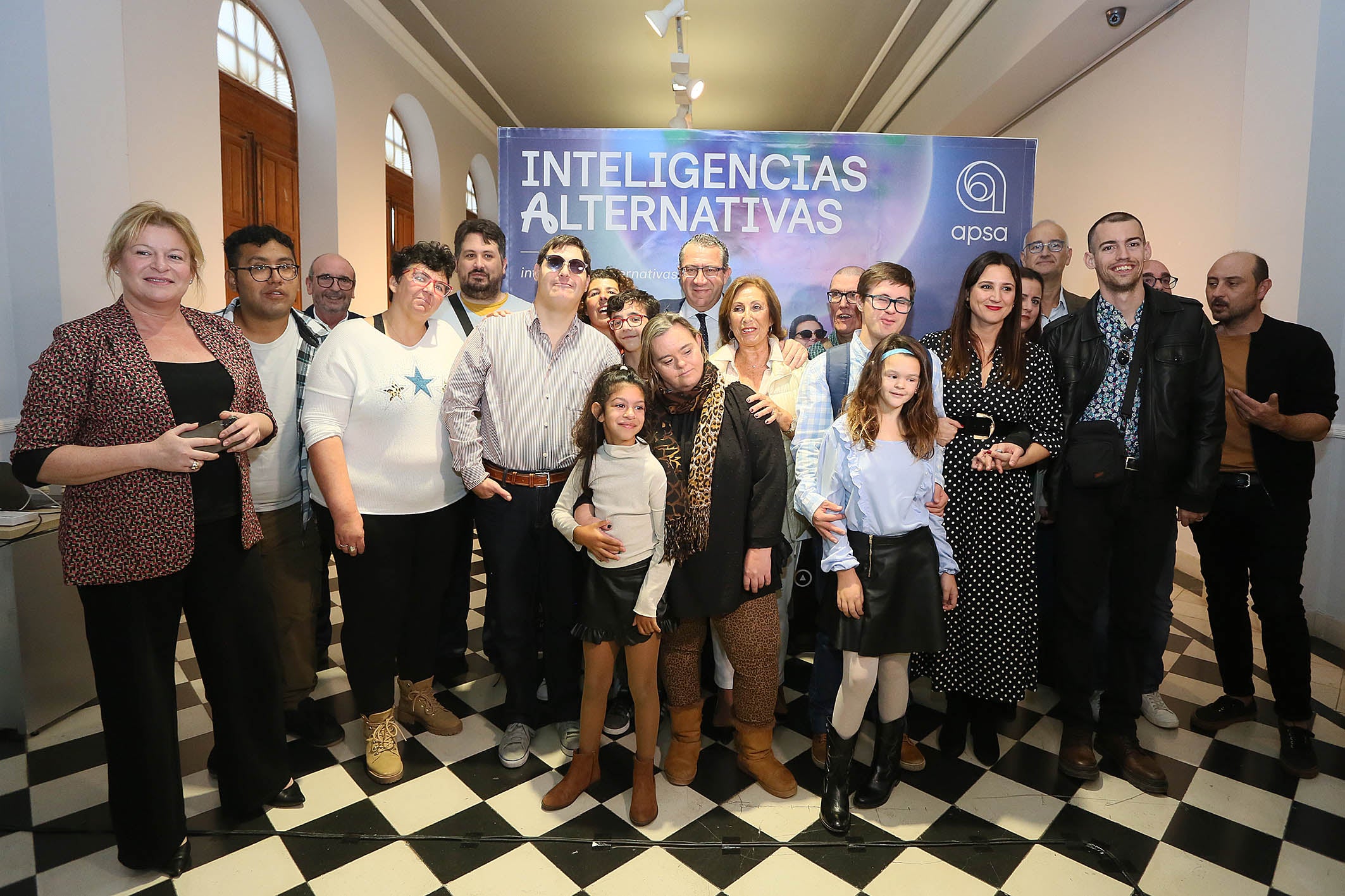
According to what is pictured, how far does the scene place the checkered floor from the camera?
190 cm

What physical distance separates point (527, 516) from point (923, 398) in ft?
4.23

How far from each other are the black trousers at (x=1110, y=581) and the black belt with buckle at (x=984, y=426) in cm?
29

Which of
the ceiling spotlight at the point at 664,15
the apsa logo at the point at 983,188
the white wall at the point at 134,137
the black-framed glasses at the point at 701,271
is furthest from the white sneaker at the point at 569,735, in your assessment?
the ceiling spotlight at the point at 664,15

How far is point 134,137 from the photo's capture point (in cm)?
356

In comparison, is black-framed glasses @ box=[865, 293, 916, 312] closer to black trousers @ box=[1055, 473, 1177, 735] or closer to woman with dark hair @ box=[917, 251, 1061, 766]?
woman with dark hair @ box=[917, 251, 1061, 766]

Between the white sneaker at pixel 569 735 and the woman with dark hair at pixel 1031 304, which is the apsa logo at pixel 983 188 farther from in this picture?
the white sneaker at pixel 569 735

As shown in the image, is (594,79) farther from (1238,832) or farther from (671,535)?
(1238,832)

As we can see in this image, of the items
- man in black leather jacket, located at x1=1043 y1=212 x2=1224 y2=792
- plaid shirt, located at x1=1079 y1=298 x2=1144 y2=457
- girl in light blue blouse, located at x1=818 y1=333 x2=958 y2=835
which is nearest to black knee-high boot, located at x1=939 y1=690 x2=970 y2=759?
man in black leather jacket, located at x1=1043 y1=212 x2=1224 y2=792

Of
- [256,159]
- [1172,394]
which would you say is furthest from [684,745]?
[256,159]

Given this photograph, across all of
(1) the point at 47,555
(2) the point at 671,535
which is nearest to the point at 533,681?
(2) the point at 671,535

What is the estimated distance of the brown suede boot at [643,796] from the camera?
6.93 feet

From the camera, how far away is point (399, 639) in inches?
99.8

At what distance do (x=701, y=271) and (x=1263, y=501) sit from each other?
88.0 inches

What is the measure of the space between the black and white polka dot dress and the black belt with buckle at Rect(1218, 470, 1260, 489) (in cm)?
90
